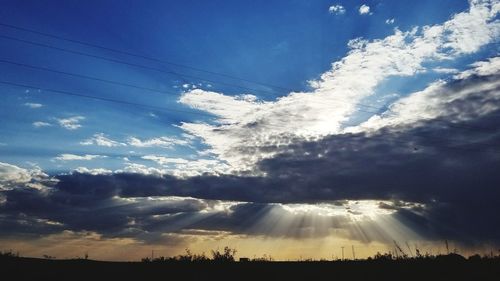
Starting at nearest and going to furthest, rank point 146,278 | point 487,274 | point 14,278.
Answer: point 14,278 → point 146,278 → point 487,274

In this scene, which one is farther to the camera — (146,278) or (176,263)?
(176,263)

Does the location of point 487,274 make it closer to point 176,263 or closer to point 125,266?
point 176,263

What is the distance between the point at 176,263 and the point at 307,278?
9.92 meters

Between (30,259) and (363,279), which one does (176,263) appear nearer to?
(30,259)

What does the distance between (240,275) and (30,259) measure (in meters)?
14.4

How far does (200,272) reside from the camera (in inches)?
1030

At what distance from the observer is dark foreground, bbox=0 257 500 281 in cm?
2352

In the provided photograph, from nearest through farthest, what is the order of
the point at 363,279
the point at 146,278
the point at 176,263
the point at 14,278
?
the point at 14,278, the point at 146,278, the point at 363,279, the point at 176,263

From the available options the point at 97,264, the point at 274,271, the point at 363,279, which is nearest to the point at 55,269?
the point at 97,264

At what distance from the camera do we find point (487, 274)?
87.1ft

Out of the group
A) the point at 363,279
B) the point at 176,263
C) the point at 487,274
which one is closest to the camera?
the point at 363,279

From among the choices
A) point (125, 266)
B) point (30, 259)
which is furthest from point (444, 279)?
point (30, 259)

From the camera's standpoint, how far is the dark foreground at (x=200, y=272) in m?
23.5

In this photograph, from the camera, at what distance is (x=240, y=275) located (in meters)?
25.8
